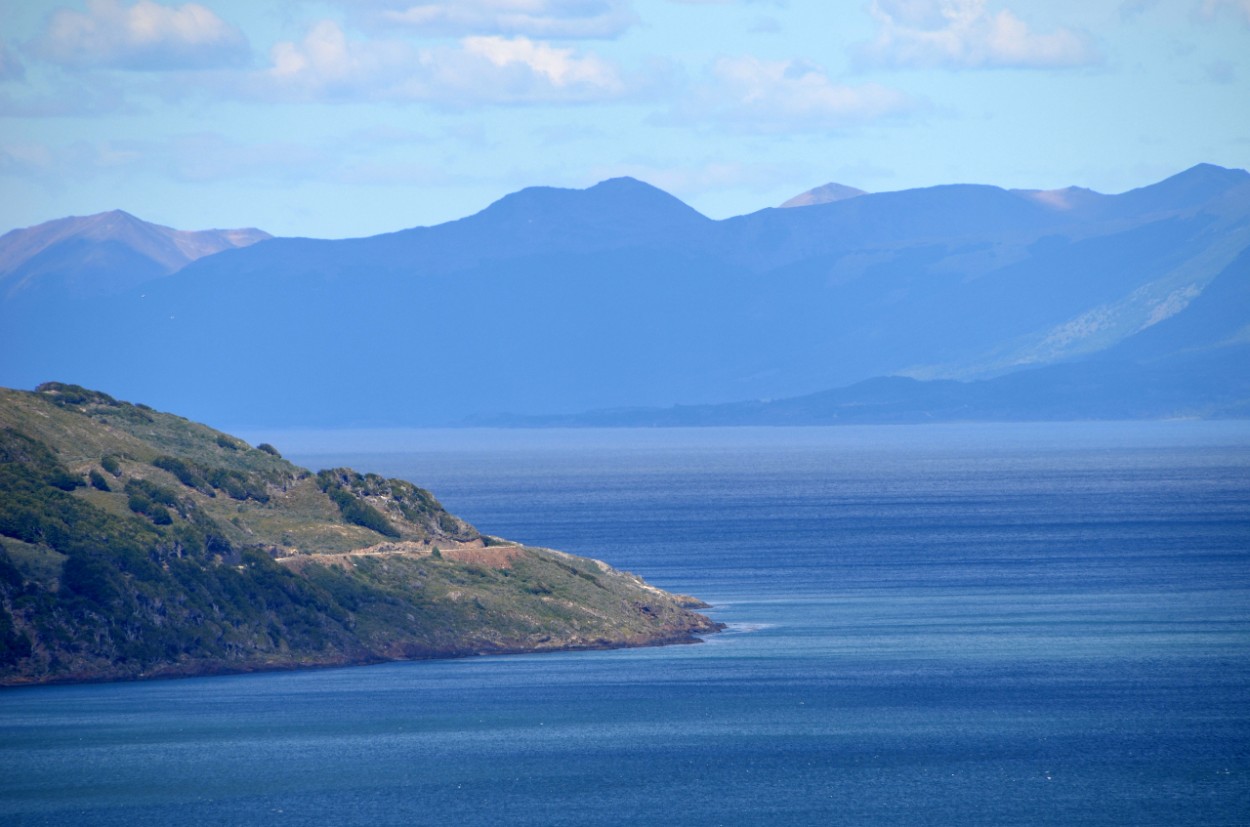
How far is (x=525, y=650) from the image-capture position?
98438 millimetres

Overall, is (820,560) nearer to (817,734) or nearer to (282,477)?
(282,477)

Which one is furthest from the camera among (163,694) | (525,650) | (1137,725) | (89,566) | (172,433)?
(172,433)

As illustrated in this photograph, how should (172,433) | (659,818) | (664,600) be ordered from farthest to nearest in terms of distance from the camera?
(172,433) < (664,600) < (659,818)

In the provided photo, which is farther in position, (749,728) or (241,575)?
(241,575)

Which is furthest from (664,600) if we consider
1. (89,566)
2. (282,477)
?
(89,566)

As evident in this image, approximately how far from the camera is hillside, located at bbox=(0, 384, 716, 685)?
8900 centimetres

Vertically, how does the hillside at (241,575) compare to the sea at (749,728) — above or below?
above

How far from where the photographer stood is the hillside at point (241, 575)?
292 feet

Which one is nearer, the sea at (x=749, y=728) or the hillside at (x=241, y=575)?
the sea at (x=749, y=728)

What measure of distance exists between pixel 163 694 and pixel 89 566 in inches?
371

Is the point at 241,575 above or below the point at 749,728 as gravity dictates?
above

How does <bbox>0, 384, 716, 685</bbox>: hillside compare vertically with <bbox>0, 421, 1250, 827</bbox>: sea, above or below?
above

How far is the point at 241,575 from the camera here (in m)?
95.3

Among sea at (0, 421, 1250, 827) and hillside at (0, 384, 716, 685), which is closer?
sea at (0, 421, 1250, 827)
